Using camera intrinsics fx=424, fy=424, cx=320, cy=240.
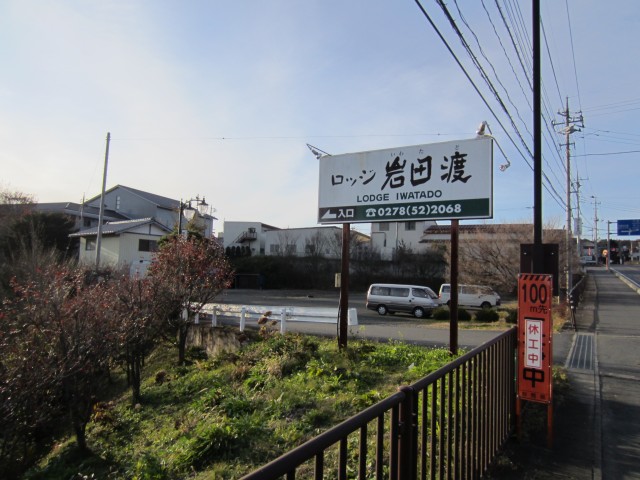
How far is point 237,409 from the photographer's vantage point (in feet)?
20.2

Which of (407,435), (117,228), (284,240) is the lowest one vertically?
(407,435)

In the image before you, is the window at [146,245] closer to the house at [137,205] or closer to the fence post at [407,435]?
the house at [137,205]

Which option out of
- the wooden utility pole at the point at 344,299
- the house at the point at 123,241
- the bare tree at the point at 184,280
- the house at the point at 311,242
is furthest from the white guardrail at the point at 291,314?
the house at the point at 311,242

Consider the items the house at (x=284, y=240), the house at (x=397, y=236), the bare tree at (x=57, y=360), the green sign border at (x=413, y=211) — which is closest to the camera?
the bare tree at (x=57, y=360)

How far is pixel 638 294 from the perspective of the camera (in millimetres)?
27234

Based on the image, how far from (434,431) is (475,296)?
24018mm

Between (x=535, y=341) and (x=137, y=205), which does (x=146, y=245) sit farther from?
(x=535, y=341)

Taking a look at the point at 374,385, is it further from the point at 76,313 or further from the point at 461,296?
the point at 461,296

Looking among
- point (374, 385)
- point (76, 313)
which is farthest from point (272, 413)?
point (76, 313)

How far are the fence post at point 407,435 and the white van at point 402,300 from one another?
19.8 m

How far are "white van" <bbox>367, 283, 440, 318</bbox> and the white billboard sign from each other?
14.6 m

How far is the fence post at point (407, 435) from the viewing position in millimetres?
2225

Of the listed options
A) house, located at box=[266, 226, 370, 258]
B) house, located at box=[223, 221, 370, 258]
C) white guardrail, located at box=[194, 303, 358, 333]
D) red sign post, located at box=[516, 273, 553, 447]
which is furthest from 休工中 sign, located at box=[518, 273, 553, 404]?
house, located at box=[223, 221, 370, 258]

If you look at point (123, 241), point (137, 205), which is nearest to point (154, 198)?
point (137, 205)
